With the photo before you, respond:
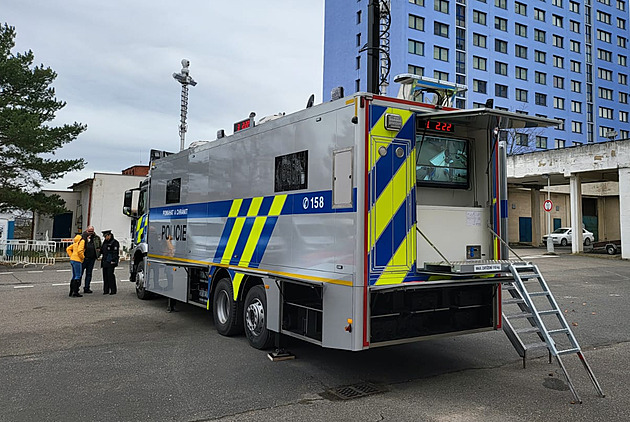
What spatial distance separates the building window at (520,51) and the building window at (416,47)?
12921 mm

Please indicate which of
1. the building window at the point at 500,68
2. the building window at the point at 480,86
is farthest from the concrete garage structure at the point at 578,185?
the building window at the point at 500,68

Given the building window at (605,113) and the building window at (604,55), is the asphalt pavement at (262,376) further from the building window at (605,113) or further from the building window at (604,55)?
the building window at (604,55)

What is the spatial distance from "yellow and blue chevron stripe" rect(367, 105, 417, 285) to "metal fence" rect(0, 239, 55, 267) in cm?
2058

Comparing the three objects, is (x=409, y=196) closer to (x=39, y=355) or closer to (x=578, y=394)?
(x=578, y=394)

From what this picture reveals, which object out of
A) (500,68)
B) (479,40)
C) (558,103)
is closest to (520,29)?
(500,68)

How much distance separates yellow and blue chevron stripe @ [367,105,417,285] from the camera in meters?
5.37

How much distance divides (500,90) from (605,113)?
58.0 feet

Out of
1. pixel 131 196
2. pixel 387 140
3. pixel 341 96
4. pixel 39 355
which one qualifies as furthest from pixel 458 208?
pixel 131 196

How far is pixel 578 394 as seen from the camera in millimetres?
5312

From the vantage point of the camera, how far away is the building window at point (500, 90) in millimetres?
51625

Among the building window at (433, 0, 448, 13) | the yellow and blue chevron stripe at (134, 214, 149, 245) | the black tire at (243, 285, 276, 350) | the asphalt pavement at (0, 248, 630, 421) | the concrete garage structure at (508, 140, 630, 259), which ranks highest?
the building window at (433, 0, 448, 13)

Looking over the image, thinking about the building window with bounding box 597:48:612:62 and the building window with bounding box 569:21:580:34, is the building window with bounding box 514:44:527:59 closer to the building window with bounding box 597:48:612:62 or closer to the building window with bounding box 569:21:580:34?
the building window with bounding box 569:21:580:34

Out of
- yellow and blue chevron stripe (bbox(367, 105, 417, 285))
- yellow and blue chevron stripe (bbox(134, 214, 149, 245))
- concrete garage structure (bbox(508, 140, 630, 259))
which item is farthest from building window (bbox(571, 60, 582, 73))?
yellow and blue chevron stripe (bbox(367, 105, 417, 285))

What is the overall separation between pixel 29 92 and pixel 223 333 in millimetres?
20568
